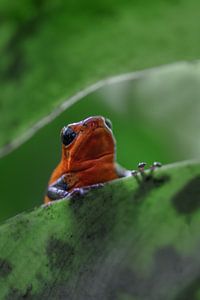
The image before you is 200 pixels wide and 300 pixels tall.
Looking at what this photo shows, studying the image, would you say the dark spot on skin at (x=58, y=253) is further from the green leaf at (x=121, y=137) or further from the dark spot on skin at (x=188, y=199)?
the green leaf at (x=121, y=137)

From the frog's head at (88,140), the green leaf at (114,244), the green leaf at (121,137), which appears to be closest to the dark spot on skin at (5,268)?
the green leaf at (114,244)

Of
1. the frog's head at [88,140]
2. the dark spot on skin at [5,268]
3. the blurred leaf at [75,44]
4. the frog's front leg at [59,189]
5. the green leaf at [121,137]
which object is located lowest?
the dark spot on skin at [5,268]

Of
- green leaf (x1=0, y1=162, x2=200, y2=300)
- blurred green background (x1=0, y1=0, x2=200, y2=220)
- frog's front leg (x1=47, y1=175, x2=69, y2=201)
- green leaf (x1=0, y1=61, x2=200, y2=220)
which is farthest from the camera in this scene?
green leaf (x1=0, y1=61, x2=200, y2=220)

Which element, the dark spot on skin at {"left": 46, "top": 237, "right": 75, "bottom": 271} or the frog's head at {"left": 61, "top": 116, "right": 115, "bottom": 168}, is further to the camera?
the frog's head at {"left": 61, "top": 116, "right": 115, "bottom": 168}

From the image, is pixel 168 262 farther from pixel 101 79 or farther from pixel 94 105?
pixel 94 105

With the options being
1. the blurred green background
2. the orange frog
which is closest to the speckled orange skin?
the orange frog

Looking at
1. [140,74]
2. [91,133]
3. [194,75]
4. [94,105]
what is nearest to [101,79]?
[140,74]

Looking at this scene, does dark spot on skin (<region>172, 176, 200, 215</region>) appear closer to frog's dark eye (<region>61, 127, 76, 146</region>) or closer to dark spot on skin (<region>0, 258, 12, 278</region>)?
dark spot on skin (<region>0, 258, 12, 278</region>)
